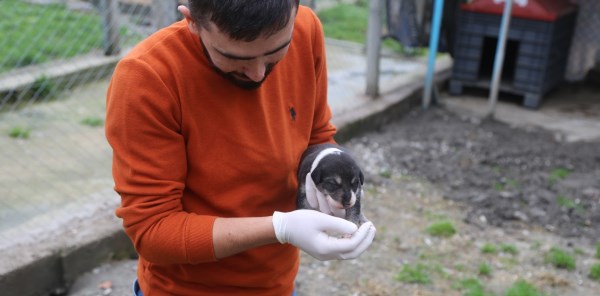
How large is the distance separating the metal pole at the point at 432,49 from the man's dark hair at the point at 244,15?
450 cm

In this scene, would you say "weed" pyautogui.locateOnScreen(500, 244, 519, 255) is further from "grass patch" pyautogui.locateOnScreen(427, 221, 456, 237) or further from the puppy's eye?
the puppy's eye

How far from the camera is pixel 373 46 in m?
5.35

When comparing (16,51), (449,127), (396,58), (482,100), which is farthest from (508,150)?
(16,51)

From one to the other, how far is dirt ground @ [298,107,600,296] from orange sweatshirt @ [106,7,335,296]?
5.13ft

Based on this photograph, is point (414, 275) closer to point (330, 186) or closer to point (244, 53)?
point (330, 186)

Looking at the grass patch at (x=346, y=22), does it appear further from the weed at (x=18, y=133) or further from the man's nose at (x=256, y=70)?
the man's nose at (x=256, y=70)

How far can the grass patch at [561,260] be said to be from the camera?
3332 millimetres

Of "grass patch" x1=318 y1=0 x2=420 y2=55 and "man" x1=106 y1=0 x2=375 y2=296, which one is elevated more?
"man" x1=106 y1=0 x2=375 y2=296

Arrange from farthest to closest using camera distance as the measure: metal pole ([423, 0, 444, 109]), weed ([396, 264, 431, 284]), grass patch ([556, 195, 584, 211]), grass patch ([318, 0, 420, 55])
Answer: grass patch ([318, 0, 420, 55]) < metal pole ([423, 0, 444, 109]) < grass patch ([556, 195, 584, 211]) < weed ([396, 264, 431, 284])

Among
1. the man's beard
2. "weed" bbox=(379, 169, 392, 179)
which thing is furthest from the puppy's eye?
"weed" bbox=(379, 169, 392, 179)

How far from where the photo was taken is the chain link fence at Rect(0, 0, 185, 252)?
3.41m

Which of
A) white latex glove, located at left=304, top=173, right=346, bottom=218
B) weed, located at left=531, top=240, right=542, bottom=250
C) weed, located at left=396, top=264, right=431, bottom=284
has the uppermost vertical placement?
white latex glove, located at left=304, top=173, right=346, bottom=218

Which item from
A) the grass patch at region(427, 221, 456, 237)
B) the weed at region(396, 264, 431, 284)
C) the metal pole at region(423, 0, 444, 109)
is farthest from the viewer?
the metal pole at region(423, 0, 444, 109)

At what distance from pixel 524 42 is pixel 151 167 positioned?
5.19 metres
